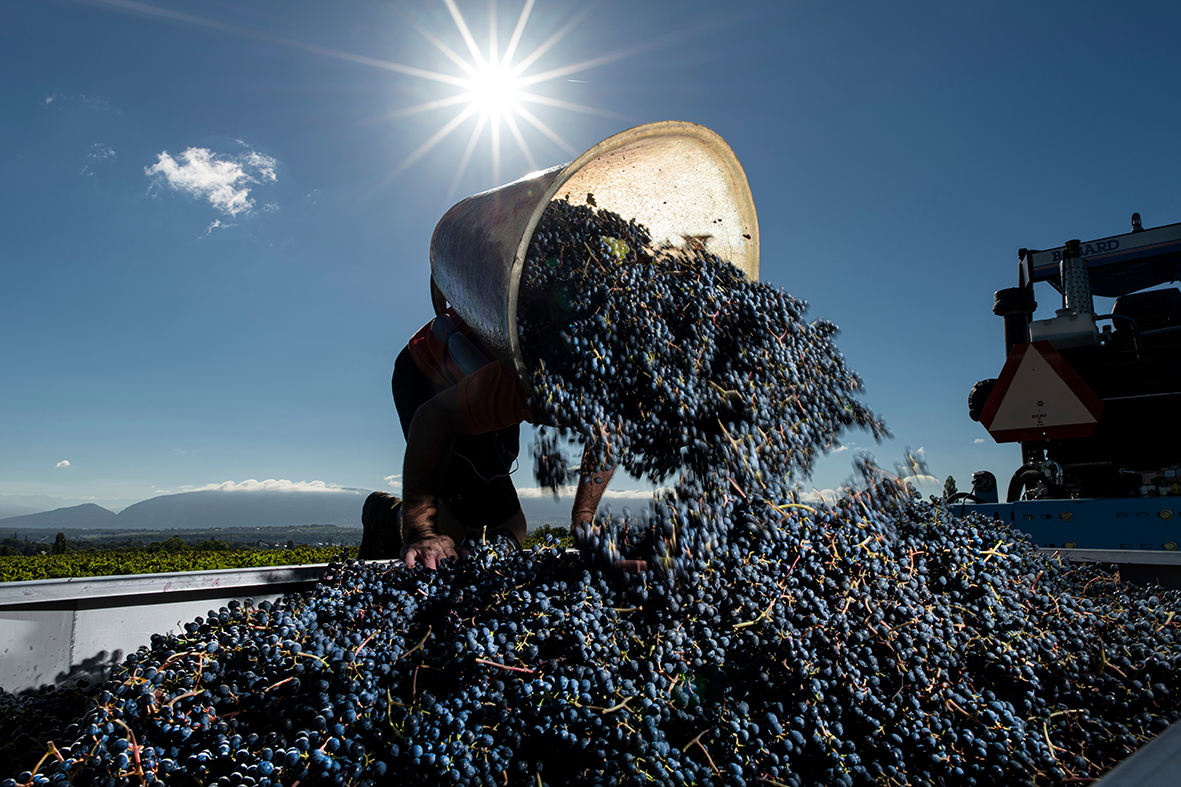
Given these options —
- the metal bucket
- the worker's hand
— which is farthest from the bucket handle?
the worker's hand

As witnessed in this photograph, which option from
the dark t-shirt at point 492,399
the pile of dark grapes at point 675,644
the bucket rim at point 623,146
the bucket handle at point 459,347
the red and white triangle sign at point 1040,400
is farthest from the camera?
the red and white triangle sign at point 1040,400

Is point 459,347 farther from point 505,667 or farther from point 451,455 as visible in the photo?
point 505,667

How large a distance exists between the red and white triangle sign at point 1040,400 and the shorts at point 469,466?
2392 millimetres

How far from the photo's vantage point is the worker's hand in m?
1.68

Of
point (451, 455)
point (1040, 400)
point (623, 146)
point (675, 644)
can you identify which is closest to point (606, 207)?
point (623, 146)

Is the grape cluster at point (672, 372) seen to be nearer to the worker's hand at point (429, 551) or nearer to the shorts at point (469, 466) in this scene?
the worker's hand at point (429, 551)

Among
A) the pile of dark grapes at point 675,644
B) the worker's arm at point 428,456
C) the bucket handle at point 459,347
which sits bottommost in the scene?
the pile of dark grapes at point 675,644

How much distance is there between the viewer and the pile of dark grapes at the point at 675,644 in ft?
3.38

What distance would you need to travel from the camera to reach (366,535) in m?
2.91

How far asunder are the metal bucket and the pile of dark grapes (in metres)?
0.18

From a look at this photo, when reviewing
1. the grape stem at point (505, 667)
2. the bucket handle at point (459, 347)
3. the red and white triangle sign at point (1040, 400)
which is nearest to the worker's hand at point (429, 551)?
the grape stem at point (505, 667)

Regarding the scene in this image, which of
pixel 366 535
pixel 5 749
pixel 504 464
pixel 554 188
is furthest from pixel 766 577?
pixel 366 535

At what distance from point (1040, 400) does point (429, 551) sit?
2.86 m

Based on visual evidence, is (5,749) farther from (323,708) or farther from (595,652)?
(595,652)
